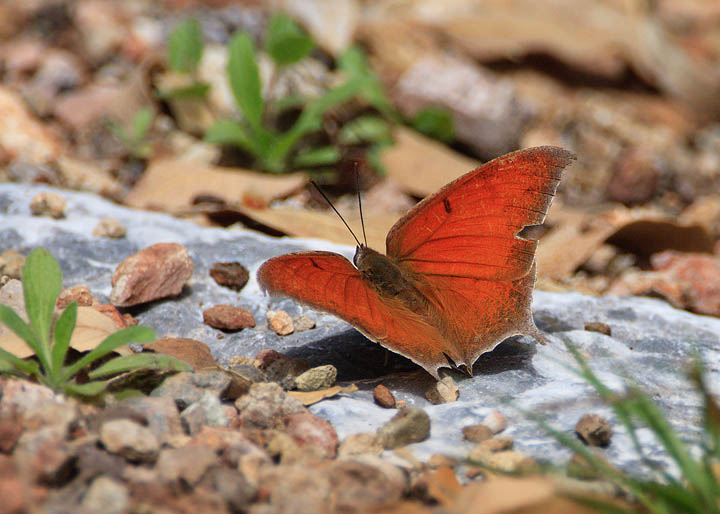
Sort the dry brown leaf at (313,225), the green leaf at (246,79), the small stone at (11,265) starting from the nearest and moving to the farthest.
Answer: the small stone at (11,265)
the dry brown leaf at (313,225)
the green leaf at (246,79)

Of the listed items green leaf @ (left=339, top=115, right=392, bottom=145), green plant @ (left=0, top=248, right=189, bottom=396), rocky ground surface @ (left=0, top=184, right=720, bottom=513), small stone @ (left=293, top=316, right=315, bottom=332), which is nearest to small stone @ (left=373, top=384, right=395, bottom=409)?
rocky ground surface @ (left=0, top=184, right=720, bottom=513)

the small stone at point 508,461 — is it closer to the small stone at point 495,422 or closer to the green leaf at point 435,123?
the small stone at point 495,422

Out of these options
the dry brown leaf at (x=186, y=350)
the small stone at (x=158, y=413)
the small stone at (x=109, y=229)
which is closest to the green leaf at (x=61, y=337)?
the small stone at (x=158, y=413)

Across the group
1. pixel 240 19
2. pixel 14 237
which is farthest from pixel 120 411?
pixel 240 19

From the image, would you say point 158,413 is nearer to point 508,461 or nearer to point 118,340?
point 118,340

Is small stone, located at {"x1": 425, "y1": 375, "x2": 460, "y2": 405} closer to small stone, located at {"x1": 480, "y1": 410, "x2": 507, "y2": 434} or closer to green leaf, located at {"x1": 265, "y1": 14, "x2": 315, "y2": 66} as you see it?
small stone, located at {"x1": 480, "y1": 410, "x2": 507, "y2": 434}

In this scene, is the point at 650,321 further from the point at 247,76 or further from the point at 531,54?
the point at 531,54
